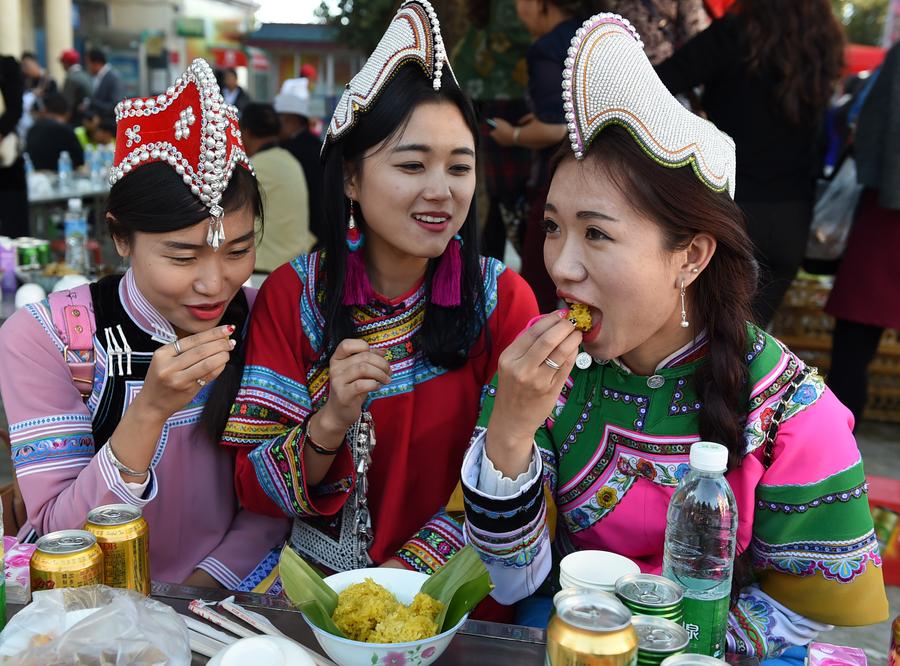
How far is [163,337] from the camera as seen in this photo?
2.10 metres

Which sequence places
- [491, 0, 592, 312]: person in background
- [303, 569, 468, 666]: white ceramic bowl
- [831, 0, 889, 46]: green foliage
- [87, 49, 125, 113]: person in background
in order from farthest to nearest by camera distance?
[831, 0, 889, 46]: green foliage < [87, 49, 125, 113]: person in background < [491, 0, 592, 312]: person in background < [303, 569, 468, 666]: white ceramic bowl

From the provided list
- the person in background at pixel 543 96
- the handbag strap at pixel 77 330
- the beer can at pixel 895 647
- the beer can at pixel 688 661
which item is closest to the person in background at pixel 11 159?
the person in background at pixel 543 96

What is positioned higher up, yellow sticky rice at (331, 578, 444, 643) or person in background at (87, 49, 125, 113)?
person in background at (87, 49, 125, 113)

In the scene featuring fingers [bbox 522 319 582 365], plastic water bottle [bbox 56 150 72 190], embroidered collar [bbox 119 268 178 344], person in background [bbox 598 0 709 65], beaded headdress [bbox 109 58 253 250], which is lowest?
plastic water bottle [bbox 56 150 72 190]

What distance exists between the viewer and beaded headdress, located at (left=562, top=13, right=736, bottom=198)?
1.57m

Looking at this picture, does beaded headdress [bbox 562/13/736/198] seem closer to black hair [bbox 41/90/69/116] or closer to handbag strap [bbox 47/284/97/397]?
handbag strap [bbox 47/284/97/397]

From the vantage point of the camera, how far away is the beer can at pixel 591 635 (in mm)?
975

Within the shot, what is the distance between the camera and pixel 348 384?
6.04ft

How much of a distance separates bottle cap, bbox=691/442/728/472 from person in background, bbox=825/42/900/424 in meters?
3.14

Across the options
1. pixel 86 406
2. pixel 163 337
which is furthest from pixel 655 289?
pixel 86 406

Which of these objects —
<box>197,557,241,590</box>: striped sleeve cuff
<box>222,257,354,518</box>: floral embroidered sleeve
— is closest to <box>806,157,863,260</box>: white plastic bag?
<box>222,257,354,518</box>: floral embroidered sleeve

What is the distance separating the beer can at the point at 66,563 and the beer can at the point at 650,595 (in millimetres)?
825

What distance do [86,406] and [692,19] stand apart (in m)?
3.91

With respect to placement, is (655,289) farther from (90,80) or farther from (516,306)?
(90,80)
